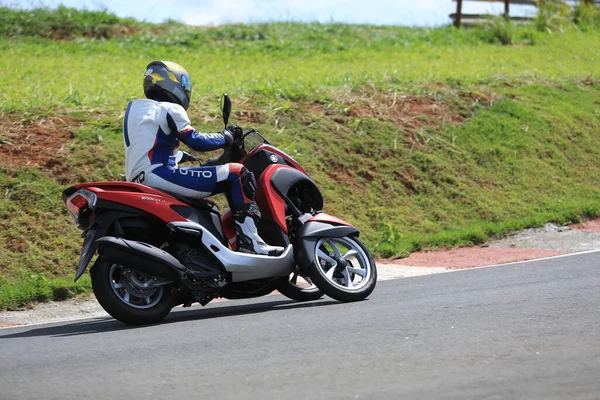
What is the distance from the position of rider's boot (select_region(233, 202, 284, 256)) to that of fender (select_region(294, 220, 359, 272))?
0.26 m

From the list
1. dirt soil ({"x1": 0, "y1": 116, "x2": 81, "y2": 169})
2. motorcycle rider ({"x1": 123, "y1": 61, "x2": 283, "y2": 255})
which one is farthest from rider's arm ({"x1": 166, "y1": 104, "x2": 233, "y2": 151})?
dirt soil ({"x1": 0, "y1": 116, "x2": 81, "y2": 169})

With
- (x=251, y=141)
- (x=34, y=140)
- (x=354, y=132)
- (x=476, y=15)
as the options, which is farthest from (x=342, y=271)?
(x=476, y=15)

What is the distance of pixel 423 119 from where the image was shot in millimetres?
16984

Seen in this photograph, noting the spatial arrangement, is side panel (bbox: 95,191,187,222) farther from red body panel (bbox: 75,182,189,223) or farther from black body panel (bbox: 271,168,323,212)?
black body panel (bbox: 271,168,323,212)

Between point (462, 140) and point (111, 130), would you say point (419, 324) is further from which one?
point (462, 140)

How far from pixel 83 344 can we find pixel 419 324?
2371 millimetres

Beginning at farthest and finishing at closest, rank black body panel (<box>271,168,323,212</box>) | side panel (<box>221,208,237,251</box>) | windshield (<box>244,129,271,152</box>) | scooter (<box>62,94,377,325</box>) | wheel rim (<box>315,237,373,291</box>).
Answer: windshield (<box>244,129,271,152</box>) → black body panel (<box>271,168,323,212</box>) → wheel rim (<box>315,237,373,291</box>) → side panel (<box>221,208,237,251</box>) → scooter (<box>62,94,377,325</box>)

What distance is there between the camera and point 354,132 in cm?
1597

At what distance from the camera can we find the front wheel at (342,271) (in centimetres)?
884

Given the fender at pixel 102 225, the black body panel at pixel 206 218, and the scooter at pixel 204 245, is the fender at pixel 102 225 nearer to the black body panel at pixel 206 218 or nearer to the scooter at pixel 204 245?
the scooter at pixel 204 245

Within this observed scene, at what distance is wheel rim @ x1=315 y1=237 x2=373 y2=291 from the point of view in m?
9.01

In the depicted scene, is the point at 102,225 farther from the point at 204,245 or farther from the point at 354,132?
the point at 354,132

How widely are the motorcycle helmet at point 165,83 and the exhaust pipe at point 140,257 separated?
141 cm

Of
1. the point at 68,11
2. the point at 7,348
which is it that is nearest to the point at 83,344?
the point at 7,348
